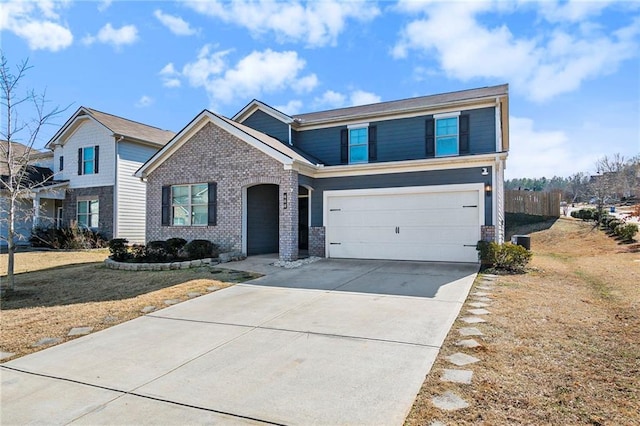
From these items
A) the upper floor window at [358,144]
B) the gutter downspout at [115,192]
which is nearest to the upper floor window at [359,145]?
the upper floor window at [358,144]

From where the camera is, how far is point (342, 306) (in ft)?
22.7

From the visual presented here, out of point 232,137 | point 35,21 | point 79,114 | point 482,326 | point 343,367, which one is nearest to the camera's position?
point 343,367

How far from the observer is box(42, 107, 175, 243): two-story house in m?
19.4

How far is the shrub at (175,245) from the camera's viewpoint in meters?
12.8

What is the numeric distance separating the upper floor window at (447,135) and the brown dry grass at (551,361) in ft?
21.5

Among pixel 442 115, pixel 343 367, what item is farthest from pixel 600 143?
pixel 343 367

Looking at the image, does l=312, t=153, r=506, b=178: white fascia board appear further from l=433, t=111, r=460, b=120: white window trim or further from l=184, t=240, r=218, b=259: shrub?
l=184, t=240, r=218, b=259: shrub

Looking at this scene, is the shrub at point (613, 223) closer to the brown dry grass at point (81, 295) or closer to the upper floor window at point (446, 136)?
the upper floor window at point (446, 136)

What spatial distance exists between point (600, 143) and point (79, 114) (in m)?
35.2

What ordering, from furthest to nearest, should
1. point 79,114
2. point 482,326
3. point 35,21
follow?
point 79,114 → point 35,21 → point 482,326

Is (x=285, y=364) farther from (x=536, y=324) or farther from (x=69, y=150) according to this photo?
(x=69, y=150)

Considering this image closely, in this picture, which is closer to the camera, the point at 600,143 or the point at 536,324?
the point at 536,324

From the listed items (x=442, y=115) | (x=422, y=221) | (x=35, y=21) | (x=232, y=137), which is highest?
(x=35, y=21)

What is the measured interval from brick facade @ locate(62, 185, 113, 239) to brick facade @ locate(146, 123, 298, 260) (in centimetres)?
586
